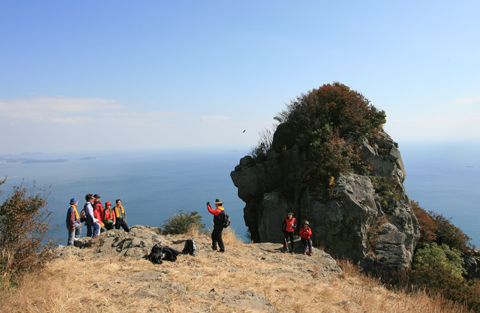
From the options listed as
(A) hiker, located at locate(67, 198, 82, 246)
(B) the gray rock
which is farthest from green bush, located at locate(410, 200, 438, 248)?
(A) hiker, located at locate(67, 198, 82, 246)

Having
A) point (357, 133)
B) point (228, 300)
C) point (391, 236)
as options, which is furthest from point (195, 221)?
point (357, 133)

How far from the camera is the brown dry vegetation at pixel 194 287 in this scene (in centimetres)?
515

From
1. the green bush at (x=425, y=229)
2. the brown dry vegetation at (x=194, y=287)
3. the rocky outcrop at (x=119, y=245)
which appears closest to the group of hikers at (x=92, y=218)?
the rocky outcrop at (x=119, y=245)

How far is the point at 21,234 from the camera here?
6.33m

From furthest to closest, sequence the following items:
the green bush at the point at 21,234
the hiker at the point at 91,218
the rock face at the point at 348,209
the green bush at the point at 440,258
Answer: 1. the green bush at the point at 440,258
2. the rock face at the point at 348,209
3. the hiker at the point at 91,218
4. the green bush at the point at 21,234

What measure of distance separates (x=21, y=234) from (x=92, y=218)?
4.62 m

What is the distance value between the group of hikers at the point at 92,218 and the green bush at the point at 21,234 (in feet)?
11.8

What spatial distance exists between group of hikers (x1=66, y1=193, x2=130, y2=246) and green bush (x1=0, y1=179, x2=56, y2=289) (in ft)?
11.8

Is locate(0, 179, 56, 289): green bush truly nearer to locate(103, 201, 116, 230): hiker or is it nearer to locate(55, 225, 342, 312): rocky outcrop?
locate(55, 225, 342, 312): rocky outcrop

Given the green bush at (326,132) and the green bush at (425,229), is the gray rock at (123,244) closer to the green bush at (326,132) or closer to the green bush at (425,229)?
the green bush at (326,132)

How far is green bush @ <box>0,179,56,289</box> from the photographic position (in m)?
6.07

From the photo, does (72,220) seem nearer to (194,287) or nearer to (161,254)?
(161,254)

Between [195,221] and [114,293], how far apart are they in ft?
26.9

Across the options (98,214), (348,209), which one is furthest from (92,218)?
(348,209)
